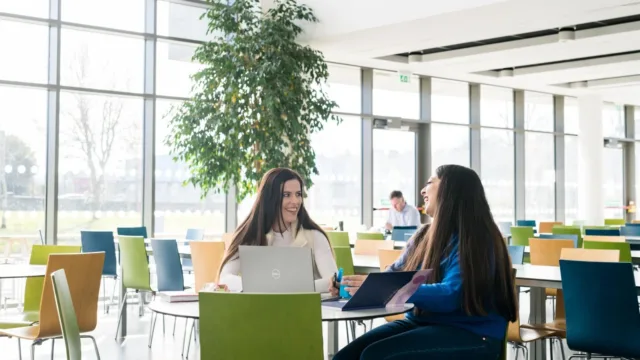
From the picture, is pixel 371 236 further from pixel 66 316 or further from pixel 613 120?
pixel 613 120

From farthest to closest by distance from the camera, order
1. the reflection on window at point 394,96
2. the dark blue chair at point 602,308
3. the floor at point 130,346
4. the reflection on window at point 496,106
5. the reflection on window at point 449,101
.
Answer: the reflection on window at point 496,106
the reflection on window at point 449,101
the reflection on window at point 394,96
the floor at point 130,346
the dark blue chair at point 602,308

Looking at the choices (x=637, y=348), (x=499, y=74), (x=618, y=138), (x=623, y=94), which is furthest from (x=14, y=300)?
(x=618, y=138)

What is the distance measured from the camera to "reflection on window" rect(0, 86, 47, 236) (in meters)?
8.55

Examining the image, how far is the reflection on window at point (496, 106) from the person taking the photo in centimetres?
1375

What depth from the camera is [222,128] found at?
27.8 ft

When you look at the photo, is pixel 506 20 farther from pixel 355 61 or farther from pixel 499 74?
pixel 499 74

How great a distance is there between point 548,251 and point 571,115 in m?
10.0

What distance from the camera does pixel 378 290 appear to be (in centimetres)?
283

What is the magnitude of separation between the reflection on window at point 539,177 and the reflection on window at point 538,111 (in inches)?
6.8

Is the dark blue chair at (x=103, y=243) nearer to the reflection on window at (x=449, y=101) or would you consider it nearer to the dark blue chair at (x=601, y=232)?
the dark blue chair at (x=601, y=232)

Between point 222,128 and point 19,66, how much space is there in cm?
228

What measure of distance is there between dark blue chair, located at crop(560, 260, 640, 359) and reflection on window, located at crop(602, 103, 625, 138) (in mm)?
13360

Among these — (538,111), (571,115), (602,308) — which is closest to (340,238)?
(602,308)

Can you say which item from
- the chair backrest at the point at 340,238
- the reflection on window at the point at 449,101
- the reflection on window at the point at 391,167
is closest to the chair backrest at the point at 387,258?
the chair backrest at the point at 340,238
